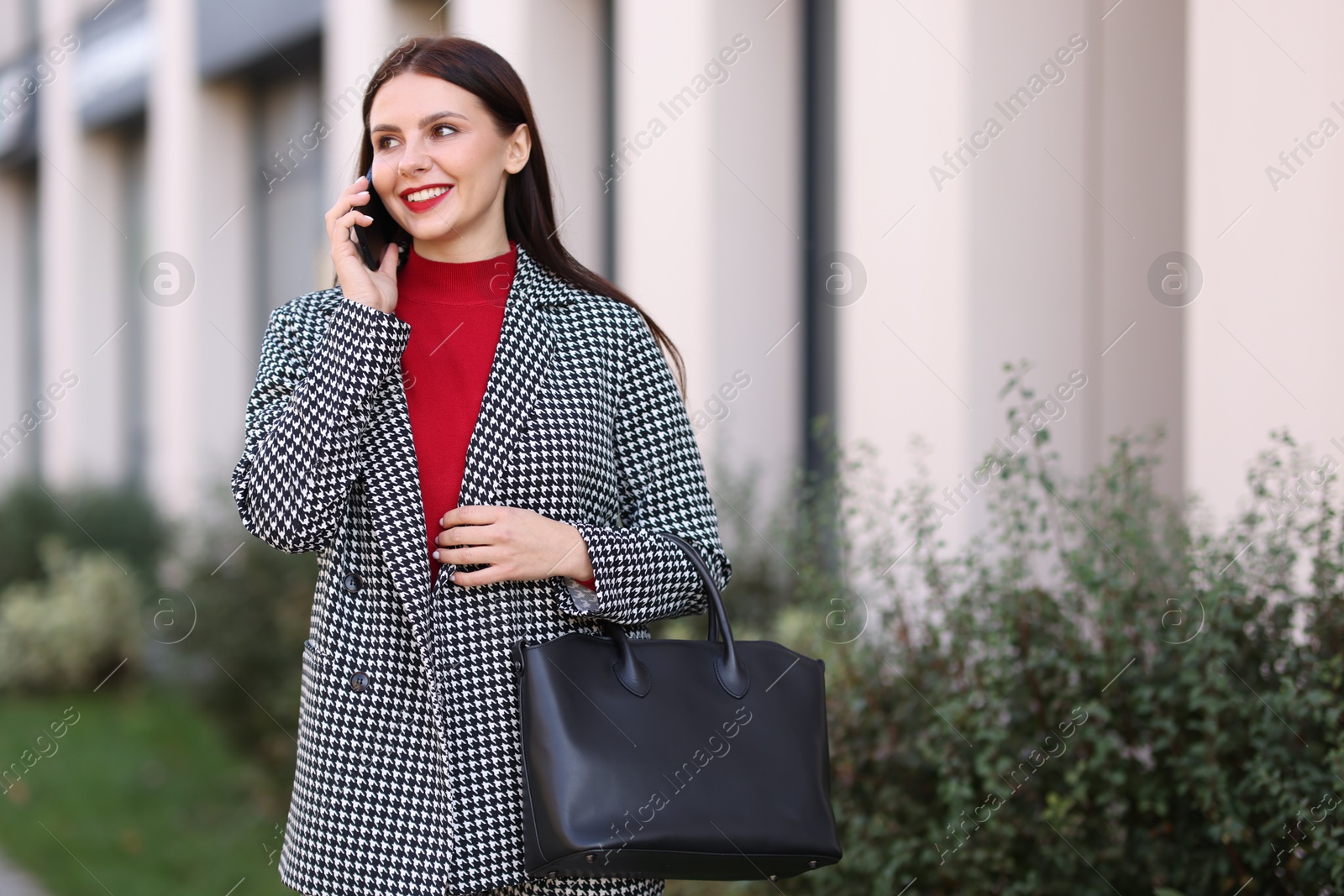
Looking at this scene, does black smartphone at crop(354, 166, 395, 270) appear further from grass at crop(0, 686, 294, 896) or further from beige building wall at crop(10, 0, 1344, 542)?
grass at crop(0, 686, 294, 896)

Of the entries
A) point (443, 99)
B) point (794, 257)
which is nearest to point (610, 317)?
point (443, 99)

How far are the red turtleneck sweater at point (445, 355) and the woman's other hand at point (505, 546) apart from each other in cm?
6

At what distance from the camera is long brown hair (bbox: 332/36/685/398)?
2.09 m

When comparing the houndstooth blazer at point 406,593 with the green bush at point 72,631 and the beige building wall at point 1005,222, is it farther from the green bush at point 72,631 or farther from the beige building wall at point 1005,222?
the green bush at point 72,631

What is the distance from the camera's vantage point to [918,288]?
15.4 feet

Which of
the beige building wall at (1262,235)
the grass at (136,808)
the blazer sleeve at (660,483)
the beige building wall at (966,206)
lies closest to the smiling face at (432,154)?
the blazer sleeve at (660,483)

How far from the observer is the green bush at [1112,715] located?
266cm

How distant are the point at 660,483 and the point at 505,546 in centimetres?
33

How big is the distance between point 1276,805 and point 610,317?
170 cm

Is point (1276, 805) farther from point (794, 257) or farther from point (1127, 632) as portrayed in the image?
point (794, 257)

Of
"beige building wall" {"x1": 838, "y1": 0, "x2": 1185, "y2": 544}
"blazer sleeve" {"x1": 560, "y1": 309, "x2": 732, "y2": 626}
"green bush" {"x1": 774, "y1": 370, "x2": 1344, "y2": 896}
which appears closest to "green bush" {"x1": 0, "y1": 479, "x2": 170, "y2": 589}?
"beige building wall" {"x1": 838, "y1": 0, "x2": 1185, "y2": 544}

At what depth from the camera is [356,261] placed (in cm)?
204

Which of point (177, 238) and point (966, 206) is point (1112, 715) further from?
point (177, 238)

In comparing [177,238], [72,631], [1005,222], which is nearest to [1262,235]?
[1005,222]
